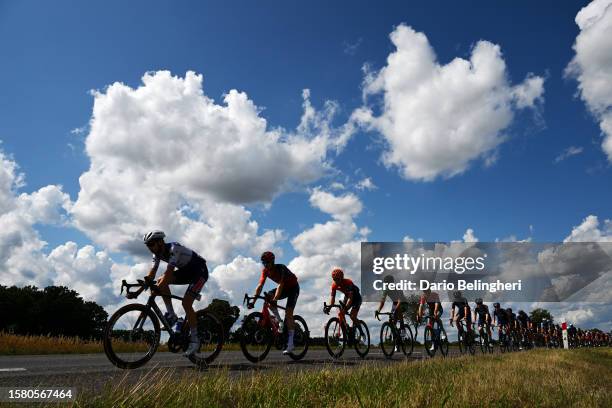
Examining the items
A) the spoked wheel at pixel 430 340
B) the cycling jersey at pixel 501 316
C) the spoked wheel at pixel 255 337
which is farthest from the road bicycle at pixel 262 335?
the cycling jersey at pixel 501 316

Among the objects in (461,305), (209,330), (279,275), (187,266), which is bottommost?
(209,330)

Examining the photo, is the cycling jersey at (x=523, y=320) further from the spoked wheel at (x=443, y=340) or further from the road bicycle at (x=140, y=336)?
the road bicycle at (x=140, y=336)

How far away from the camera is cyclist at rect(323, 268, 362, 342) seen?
12359 mm

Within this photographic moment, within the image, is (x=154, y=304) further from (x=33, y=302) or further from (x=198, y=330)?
(x=33, y=302)

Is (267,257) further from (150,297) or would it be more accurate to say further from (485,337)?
(485,337)

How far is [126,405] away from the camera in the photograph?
358 cm

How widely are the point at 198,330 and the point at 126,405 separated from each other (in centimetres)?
545

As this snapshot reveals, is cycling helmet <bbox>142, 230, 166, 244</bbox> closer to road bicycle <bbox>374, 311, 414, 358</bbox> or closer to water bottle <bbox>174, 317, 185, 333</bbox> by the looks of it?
water bottle <bbox>174, 317, 185, 333</bbox>

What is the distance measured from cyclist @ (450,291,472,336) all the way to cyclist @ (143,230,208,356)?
38.1 ft

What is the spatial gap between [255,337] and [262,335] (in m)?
0.22

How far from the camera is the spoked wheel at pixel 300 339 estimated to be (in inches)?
435

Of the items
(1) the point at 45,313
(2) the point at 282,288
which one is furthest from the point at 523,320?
(1) the point at 45,313

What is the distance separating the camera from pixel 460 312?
60.0 feet

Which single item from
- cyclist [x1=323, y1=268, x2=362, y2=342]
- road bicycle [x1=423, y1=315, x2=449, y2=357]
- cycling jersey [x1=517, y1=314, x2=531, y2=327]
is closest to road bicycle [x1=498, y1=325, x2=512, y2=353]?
cycling jersey [x1=517, y1=314, x2=531, y2=327]
